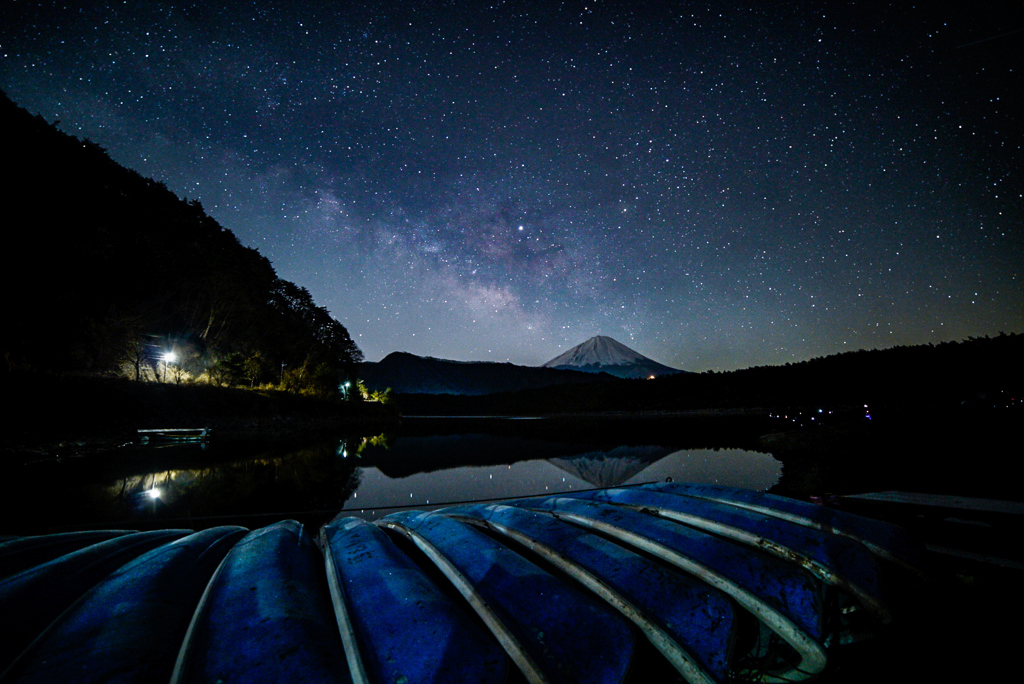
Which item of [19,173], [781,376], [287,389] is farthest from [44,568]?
[781,376]

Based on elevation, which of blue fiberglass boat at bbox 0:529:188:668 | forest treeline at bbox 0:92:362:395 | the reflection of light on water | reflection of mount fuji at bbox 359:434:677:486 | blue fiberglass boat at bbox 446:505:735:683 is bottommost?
reflection of mount fuji at bbox 359:434:677:486

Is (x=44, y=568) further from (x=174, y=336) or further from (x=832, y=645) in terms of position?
(x=174, y=336)

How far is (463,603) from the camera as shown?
2461mm

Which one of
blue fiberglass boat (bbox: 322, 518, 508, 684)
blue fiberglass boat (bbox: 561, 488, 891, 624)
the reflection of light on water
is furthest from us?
the reflection of light on water

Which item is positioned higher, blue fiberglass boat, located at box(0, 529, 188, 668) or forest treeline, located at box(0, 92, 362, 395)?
forest treeline, located at box(0, 92, 362, 395)

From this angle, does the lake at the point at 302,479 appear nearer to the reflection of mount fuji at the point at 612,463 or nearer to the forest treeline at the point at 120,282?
the reflection of mount fuji at the point at 612,463

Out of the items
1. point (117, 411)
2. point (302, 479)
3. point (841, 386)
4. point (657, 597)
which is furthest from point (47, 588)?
point (841, 386)

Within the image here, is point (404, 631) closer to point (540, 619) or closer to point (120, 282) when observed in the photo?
point (540, 619)

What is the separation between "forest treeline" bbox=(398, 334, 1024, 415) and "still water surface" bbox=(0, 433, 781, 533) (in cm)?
1034

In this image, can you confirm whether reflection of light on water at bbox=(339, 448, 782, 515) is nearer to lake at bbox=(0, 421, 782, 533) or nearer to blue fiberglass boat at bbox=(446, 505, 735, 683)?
lake at bbox=(0, 421, 782, 533)

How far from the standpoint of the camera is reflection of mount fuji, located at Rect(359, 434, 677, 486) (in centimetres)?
1186

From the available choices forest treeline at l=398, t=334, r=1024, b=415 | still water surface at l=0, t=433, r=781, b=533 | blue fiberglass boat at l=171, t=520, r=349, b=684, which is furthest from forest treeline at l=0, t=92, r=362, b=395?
forest treeline at l=398, t=334, r=1024, b=415

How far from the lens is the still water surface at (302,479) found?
669cm

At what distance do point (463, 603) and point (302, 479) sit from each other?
9684 millimetres
